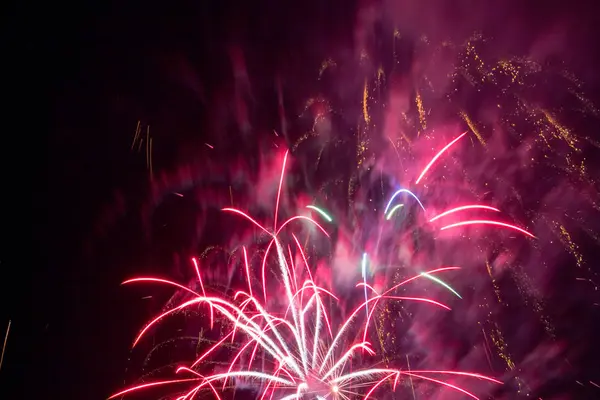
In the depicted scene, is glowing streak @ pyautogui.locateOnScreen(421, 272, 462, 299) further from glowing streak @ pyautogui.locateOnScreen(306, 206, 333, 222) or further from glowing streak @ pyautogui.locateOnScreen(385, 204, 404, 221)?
glowing streak @ pyautogui.locateOnScreen(306, 206, 333, 222)

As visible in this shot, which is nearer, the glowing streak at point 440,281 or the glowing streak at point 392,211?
the glowing streak at point 440,281

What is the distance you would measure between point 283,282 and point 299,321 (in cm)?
86

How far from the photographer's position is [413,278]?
29.5 feet

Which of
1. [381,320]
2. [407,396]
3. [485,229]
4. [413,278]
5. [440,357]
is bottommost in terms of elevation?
[407,396]

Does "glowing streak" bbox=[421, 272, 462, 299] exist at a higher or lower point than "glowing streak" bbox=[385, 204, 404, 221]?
lower

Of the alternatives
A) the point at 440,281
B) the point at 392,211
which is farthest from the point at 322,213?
the point at 440,281

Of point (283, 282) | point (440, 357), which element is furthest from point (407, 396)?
point (283, 282)

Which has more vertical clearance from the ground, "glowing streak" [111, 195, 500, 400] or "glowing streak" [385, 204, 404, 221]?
"glowing streak" [385, 204, 404, 221]

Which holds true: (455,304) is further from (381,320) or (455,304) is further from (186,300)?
(186,300)

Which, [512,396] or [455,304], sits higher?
[455,304]

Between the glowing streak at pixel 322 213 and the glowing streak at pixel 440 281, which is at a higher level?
the glowing streak at pixel 322 213

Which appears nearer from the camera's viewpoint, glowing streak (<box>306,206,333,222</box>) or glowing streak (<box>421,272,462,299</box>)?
glowing streak (<box>421,272,462,299</box>)

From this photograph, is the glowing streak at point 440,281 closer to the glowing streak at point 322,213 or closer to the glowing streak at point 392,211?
the glowing streak at point 392,211

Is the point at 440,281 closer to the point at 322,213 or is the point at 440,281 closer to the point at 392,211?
the point at 392,211
